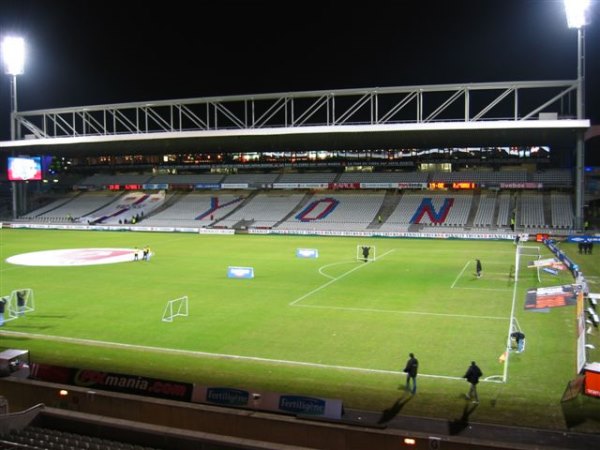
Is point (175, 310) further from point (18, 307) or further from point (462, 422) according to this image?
point (462, 422)

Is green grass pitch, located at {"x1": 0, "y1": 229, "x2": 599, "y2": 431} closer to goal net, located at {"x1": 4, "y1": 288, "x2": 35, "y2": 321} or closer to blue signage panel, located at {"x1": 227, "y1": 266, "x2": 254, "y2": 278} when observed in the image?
blue signage panel, located at {"x1": 227, "y1": 266, "x2": 254, "y2": 278}

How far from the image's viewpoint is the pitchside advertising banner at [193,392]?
11789 millimetres

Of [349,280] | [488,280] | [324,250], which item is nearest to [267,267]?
[349,280]

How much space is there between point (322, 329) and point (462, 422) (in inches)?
353

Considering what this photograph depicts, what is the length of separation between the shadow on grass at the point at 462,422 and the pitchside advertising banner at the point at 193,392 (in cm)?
255

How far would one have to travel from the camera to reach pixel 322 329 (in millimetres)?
20922

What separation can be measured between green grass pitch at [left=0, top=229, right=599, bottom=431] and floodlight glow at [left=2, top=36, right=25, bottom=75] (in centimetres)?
3277

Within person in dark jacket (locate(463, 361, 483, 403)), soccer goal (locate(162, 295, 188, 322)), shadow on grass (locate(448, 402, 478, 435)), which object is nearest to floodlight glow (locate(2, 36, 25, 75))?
soccer goal (locate(162, 295, 188, 322))

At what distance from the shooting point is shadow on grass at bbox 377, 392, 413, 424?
1267 cm

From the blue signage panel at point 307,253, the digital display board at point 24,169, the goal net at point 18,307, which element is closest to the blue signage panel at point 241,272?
the blue signage panel at point 307,253

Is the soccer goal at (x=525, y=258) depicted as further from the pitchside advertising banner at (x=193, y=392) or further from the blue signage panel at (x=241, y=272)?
the pitchside advertising banner at (x=193, y=392)

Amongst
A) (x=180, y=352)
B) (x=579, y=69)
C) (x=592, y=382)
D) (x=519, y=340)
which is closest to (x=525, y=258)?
(x=579, y=69)

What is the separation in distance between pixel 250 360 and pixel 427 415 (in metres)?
6.21

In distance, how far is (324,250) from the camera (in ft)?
152
